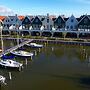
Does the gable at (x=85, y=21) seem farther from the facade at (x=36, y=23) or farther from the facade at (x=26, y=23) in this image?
the facade at (x=26, y=23)

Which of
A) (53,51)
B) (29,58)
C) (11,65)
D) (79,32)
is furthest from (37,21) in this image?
(11,65)

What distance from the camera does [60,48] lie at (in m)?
68.1

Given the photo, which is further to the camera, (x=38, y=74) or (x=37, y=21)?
(x=37, y=21)

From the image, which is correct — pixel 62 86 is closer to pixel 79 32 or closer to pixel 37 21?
pixel 79 32

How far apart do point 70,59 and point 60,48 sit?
12.8 meters

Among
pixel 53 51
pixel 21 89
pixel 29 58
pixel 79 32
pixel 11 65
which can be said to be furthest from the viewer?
pixel 79 32

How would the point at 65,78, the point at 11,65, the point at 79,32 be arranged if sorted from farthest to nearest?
the point at 79,32, the point at 11,65, the point at 65,78

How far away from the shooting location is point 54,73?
44156 mm

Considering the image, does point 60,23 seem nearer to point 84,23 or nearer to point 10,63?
point 84,23

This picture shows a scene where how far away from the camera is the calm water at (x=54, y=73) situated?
38.2 m

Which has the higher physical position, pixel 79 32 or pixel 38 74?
pixel 79 32

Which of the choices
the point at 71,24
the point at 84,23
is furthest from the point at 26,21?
the point at 84,23

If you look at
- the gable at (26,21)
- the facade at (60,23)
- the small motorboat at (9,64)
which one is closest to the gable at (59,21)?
the facade at (60,23)

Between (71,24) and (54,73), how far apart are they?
40164 mm
